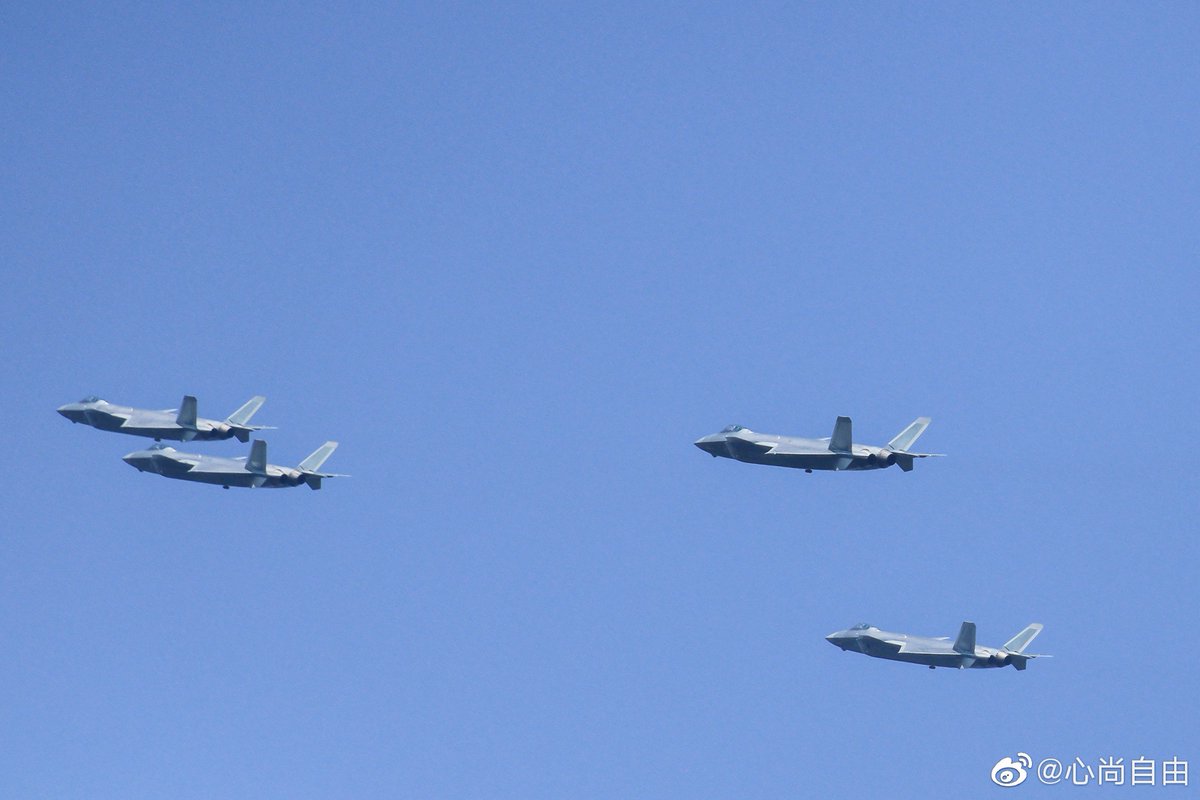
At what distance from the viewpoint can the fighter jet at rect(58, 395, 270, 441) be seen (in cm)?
13400

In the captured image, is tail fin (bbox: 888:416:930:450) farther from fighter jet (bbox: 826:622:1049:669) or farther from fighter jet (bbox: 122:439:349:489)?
fighter jet (bbox: 122:439:349:489)

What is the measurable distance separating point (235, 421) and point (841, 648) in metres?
50.3

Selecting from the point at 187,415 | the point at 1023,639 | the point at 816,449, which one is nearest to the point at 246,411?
the point at 187,415

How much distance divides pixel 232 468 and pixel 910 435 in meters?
48.4

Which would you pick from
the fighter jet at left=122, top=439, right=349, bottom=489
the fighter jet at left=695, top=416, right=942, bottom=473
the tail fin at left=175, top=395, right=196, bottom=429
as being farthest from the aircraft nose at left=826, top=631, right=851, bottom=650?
the tail fin at left=175, top=395, right=196, bottom=429

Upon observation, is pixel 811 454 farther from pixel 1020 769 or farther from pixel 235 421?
pixel 235 421

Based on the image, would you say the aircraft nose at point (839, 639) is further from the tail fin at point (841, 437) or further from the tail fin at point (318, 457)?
the tail fin at point (318, 457)

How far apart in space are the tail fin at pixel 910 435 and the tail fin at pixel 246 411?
4872 centimetres

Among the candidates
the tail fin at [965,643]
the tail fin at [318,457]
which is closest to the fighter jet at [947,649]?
the tail fin at [965,643]

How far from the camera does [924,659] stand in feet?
450

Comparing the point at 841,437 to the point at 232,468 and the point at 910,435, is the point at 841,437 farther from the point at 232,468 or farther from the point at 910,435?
the point at 232,468

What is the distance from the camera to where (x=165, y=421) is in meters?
135

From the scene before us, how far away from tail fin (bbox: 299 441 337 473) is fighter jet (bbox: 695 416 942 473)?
28660 mm

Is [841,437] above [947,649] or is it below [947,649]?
above
